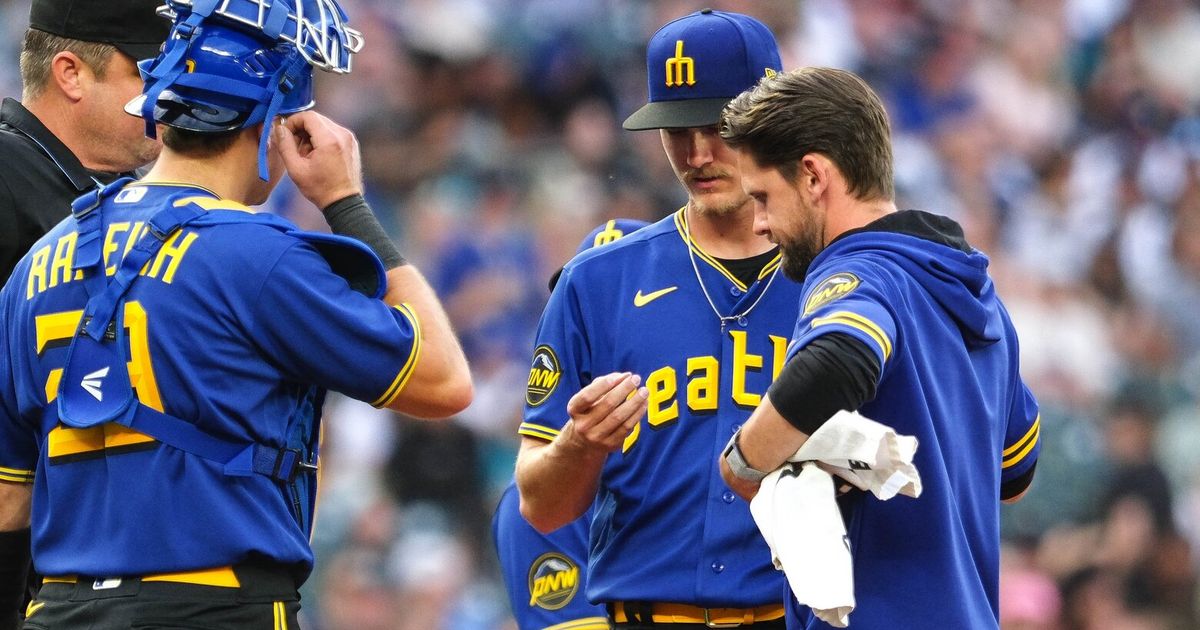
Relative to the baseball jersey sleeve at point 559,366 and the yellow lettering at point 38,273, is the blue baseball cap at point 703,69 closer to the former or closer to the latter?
the baseball jersey sleeve at point 559,366

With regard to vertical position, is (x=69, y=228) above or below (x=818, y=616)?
above

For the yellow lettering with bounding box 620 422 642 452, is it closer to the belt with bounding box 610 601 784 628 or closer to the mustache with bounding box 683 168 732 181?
the belt with bounding box 610 601 784 628

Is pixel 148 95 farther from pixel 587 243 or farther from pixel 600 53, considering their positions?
pixel 600 53

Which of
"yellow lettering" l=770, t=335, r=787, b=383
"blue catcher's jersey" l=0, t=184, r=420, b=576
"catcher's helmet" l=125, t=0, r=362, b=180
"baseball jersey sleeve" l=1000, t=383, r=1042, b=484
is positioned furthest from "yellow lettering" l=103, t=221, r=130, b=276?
"baseball jersey sleeve" l=1000, t=383, r=1042, b=484

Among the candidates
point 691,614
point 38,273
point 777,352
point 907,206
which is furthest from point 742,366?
point 907,206

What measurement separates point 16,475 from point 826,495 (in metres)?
1.74

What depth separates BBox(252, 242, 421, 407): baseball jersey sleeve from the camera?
3109 millimetres

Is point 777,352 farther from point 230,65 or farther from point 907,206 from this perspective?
point 907,206

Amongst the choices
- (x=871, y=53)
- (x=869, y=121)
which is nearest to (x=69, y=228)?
(x=869, y=121)

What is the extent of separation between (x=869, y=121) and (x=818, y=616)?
102cm

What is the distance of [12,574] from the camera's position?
3590mm

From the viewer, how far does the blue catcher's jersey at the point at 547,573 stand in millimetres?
4969

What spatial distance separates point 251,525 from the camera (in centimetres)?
310

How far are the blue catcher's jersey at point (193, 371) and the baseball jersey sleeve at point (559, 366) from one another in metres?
0.91
